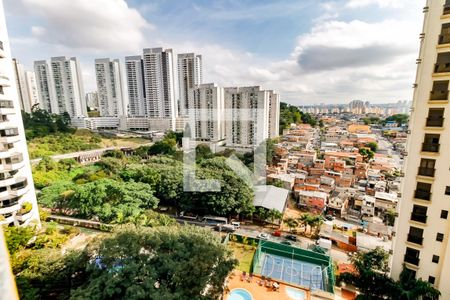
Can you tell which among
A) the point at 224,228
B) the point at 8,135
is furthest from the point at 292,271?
the point at 8,135

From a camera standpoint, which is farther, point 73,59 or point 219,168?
point 73,59

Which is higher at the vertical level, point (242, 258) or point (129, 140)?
point (129, 140)

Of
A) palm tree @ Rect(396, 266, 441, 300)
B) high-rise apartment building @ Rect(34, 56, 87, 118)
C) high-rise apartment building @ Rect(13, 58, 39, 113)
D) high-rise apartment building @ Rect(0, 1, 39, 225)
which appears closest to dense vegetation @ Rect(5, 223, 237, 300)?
high-rise apartment building @ Rect(0, 1, 39, 225)

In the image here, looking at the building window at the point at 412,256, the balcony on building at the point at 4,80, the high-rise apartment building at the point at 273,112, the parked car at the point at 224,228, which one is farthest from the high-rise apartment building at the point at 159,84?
the building window at the point at 412,256

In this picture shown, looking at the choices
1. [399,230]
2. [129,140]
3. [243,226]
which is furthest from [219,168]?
[129,140]

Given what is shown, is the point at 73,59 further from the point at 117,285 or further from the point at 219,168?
the point at 117,285

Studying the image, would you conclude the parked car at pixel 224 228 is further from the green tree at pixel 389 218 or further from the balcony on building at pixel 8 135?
the green tree at pixel 389 218
